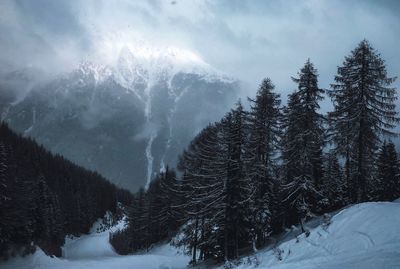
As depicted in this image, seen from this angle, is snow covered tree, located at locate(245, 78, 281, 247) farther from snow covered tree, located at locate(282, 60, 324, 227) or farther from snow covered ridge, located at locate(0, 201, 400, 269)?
snow covered ridge, located at locate(0, 201, 400, 269)

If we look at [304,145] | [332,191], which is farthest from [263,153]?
[332,191]

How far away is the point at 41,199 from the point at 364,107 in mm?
56677

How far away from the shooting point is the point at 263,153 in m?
32.9

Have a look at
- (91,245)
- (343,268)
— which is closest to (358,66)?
(343,268)

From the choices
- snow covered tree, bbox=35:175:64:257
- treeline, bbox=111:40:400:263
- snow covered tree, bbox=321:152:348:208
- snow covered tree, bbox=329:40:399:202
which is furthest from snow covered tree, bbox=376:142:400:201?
snow covered tree, bbox=35:175:64:257

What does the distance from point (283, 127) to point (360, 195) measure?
326 inches

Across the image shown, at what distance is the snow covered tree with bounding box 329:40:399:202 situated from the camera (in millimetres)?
28578

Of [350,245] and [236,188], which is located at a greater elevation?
[236,188]

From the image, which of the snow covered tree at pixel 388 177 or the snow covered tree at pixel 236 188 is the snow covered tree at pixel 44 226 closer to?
the snow covered tree at pixel 236 188

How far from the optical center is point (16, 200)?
4059 cm

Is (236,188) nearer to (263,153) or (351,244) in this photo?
(263,153)

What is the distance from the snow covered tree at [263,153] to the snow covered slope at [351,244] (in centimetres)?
1025

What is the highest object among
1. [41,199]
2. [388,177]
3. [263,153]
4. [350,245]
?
[263,153]

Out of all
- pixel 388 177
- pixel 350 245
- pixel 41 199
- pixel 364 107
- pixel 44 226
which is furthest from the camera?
pixel 41 199
